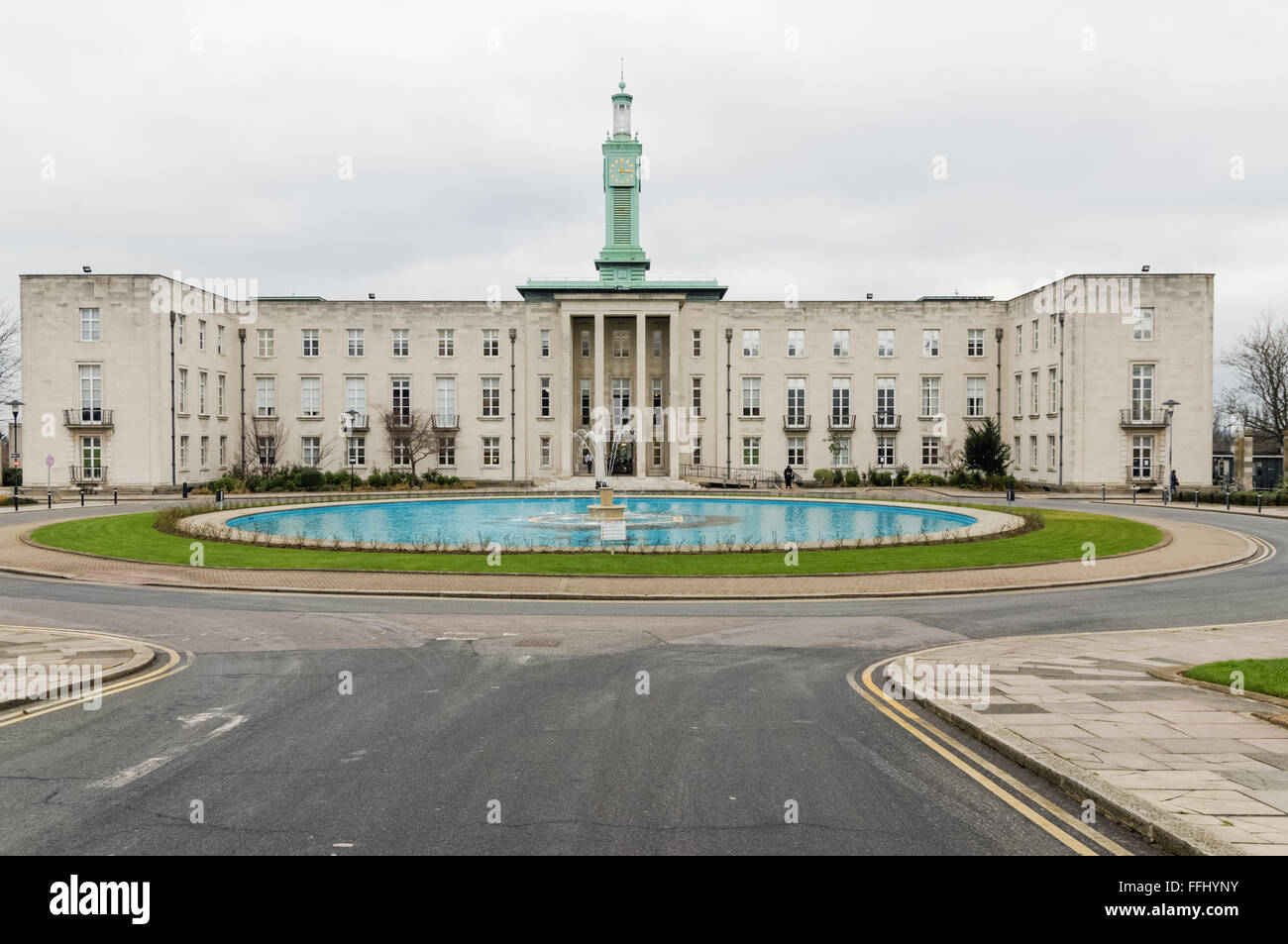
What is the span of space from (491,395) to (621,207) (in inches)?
959

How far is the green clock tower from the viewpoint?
280 ft

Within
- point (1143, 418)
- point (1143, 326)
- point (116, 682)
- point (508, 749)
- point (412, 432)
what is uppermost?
point (1143, 326)

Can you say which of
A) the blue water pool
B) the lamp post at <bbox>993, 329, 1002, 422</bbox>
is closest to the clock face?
the lamp post at <bbox>993, 329, 1002, 422</bbox>

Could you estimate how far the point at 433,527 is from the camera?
37.6 m

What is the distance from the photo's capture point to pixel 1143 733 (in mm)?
9656

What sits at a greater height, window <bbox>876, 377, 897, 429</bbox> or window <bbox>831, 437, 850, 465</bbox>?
window <bbox>876, 377, 897, 429</bbox>

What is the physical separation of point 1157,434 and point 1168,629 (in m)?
51.4

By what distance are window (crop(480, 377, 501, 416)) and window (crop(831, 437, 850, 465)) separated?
81.6 ft

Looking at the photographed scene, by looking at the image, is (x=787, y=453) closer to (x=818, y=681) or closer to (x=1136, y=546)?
(x=1136, y=546)

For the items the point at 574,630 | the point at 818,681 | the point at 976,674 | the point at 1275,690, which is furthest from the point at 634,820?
the point at 574,630

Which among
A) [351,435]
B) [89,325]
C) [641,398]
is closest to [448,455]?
[351,435]

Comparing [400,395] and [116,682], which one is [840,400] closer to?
[400,395]

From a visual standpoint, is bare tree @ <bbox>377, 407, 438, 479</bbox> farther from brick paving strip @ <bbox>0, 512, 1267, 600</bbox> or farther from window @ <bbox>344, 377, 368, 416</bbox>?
brick paving strip @ <bbox>0, 512, 1267, 600</bbox>

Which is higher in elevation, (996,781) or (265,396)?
(265,396)
